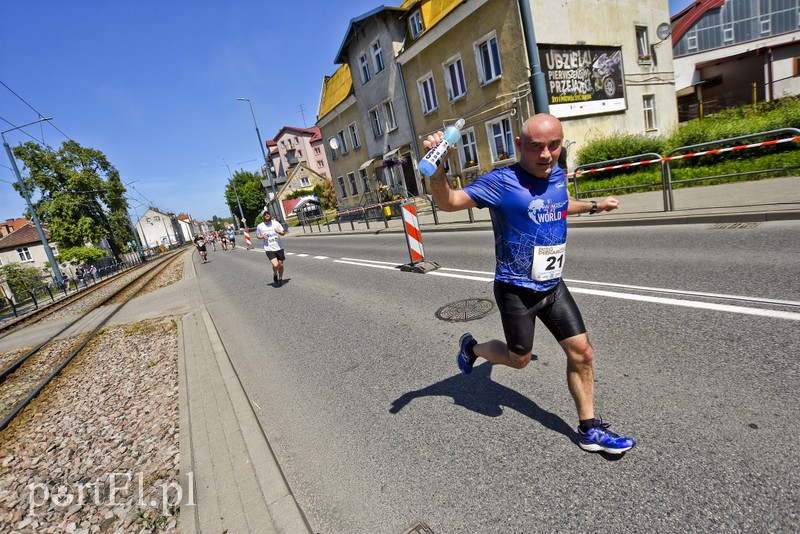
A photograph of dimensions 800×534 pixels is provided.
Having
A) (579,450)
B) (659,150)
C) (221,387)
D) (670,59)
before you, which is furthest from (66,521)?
(670,59)

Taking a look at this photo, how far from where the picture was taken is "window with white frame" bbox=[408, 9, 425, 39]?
20422 mm

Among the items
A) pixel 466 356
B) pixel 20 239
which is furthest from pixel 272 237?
pixel 20 239

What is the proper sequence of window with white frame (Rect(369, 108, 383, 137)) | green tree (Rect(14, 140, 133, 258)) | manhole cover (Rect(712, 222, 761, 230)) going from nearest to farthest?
manhole cover (Rect(712, 222, 761, 230)), window with white frame (Rect(369, 108, 383, 137)), green tree (Rect(14, 140, 133, 258))

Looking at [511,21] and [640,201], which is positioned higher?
[511,21]

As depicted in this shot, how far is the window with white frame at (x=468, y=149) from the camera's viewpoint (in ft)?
62.1

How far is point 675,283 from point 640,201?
6962 mm

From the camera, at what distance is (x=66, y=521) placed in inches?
109

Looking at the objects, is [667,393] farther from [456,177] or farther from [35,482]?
[456,177]

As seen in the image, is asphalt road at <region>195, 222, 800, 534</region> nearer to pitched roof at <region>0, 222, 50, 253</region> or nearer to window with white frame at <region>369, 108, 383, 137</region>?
window with white frame at <region>369, 108, 383, 137</region>

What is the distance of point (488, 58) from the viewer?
55.5ft

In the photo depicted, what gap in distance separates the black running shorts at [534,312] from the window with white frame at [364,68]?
26.1 metres

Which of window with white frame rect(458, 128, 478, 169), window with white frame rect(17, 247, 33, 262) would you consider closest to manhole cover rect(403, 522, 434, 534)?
window with white frame rect(458, 128, 478, 169)

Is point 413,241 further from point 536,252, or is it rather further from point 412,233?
point 536,252

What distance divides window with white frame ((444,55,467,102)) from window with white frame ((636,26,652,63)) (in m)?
8.84
